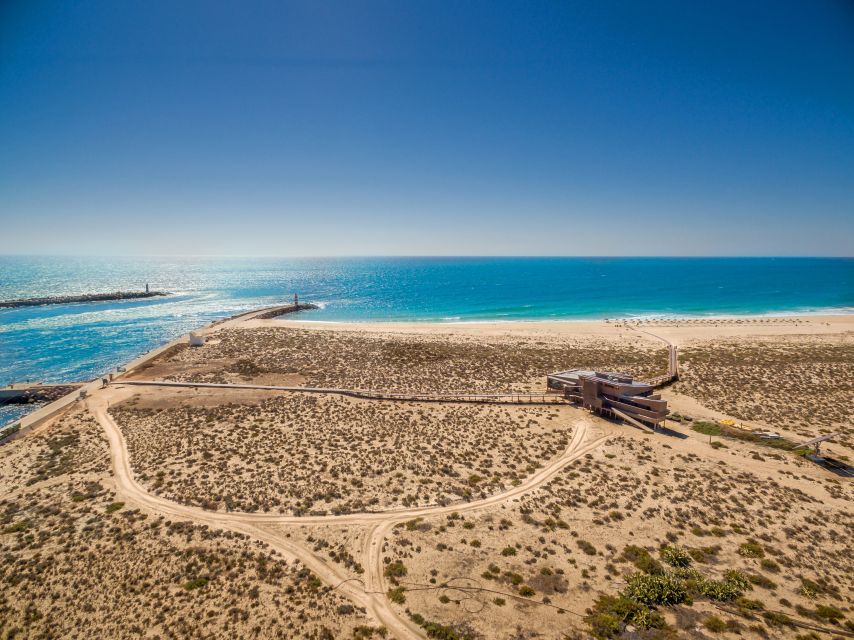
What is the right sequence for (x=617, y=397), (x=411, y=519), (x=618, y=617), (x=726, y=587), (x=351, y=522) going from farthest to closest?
(x=617, y=397), (x=411, y=519), (x=351, y=522), (x=726, y=587), (x=618, y=617)

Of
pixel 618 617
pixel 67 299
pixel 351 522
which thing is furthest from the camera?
pixel 67 299

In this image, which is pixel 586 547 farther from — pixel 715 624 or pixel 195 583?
pixel 195 583

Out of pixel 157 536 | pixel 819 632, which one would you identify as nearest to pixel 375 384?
pixel 157 536

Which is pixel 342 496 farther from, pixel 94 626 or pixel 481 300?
pixel 481 300

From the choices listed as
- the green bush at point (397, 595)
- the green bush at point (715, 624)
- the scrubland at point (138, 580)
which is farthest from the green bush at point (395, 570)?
the green bush at point (715, 624)

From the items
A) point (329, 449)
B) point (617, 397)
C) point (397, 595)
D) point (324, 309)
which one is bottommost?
point (397, 595)

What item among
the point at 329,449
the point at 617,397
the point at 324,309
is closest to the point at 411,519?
the point at 329,449
